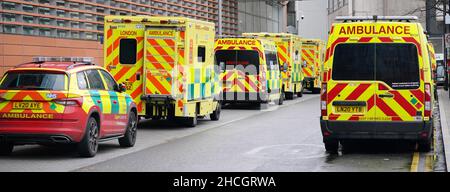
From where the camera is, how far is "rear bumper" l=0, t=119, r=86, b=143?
41.6 ft

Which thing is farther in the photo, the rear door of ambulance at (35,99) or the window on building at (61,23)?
the window on building at (61,23)

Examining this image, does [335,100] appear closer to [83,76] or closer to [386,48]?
[386,48]

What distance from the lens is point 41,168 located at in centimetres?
1196

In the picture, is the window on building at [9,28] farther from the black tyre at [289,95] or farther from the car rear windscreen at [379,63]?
the black tyre at [289,95]

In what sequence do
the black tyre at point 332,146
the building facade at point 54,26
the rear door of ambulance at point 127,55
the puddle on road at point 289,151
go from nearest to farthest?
1. the puddle on road at point 289,151
2. the black tyre at point 332,146
3. the rear door of ambulance at point 127,55
4. the building facade at point 54,26

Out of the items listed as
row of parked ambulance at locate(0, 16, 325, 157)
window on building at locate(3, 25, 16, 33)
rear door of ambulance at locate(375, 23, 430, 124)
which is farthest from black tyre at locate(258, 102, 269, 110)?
rear door of ambulance at locate(375, 23, 430, 124)

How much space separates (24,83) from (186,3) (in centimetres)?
2631

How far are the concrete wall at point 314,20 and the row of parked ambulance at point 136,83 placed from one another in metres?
66.6

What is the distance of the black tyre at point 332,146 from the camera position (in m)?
13.9

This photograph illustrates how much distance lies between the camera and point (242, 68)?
27.1m

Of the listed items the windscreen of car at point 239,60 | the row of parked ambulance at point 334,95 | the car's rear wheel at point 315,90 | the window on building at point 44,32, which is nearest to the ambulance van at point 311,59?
the car's rear wheel at point 315,90

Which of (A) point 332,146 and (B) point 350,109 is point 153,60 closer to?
(A) point 332,146

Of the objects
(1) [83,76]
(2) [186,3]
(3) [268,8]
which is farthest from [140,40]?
(3) [268,8]

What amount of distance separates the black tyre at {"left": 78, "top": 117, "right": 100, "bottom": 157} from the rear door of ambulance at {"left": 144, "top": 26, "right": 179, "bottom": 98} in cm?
530
